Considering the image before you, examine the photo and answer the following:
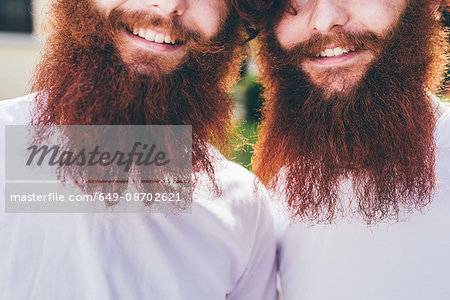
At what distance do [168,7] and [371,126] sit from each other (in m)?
0.94

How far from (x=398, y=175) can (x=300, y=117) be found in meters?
0.47

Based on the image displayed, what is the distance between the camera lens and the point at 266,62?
6.67 ft

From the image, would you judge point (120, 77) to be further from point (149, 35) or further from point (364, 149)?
point (364, 149)

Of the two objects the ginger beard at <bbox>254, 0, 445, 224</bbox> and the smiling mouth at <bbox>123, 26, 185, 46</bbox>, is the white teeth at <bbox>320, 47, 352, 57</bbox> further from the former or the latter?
the smiling mouth at <bbox>123, 26, 185, 46</bbox>

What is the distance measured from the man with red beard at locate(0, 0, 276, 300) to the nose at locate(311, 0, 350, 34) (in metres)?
0.39

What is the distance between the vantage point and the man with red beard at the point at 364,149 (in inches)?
63.4

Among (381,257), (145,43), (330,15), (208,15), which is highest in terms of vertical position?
(330,15)

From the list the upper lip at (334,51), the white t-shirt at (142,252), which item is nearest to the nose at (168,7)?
the upper lip at (334,51)

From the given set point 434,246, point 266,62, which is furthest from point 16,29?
point 434,246

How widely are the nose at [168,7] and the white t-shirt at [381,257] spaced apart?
3.43 ft

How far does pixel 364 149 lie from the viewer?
1731 millimetres

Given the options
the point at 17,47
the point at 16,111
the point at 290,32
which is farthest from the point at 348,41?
the point at 17,47

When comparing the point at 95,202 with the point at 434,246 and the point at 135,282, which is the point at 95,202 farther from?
the point at 434,246

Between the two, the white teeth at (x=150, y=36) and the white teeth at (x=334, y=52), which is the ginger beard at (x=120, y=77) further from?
the white teeth at (x=334, y=52)
